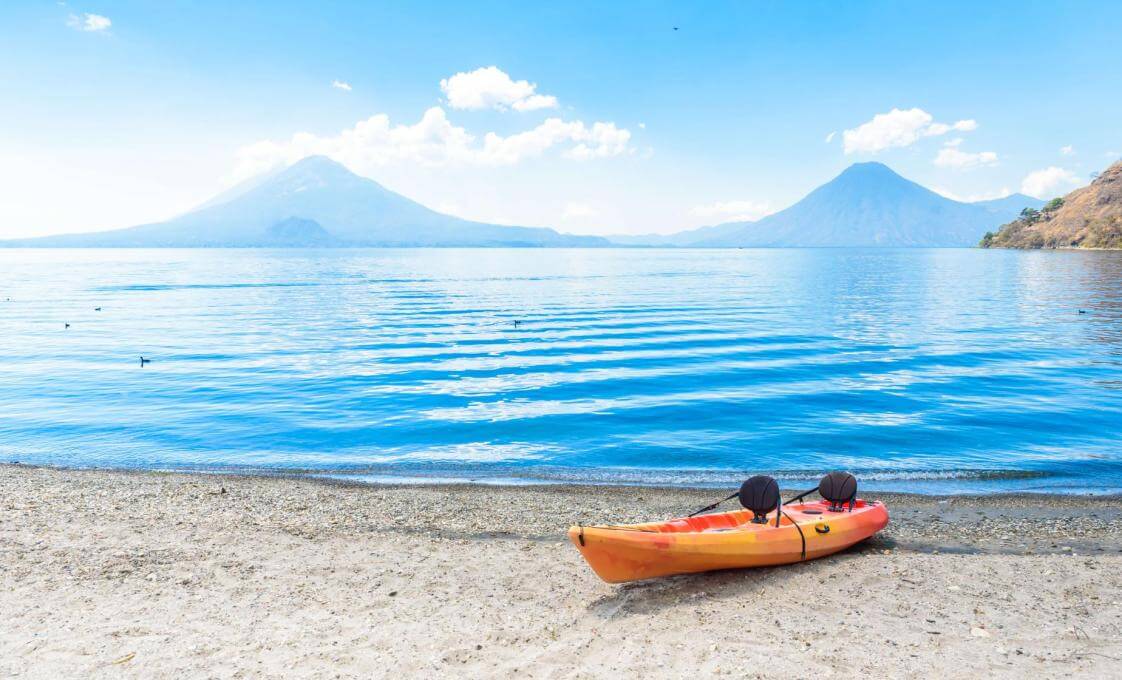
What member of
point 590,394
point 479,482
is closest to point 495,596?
point 479,482

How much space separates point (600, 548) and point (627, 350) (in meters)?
30.4

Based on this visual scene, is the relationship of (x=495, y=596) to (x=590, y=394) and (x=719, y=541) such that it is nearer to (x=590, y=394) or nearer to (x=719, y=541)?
(x=719, y=541)

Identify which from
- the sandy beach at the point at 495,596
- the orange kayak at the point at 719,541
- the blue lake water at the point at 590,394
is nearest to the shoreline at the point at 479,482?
the blue lake water at the point at 590,394

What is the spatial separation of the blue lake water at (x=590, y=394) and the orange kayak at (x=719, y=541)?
552 cm

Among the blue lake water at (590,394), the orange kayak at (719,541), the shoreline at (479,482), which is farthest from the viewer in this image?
the blue lake water at (590,394)

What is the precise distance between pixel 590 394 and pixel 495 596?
18687mm

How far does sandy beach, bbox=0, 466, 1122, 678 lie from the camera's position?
879cm

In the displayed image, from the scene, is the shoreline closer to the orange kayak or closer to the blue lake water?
the blue lake water

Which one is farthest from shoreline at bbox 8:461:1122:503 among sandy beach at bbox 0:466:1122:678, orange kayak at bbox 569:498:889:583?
orange kayak at bbox 569:498:889:583

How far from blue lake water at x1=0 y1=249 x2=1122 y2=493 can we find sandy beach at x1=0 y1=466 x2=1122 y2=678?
4255 millimetres

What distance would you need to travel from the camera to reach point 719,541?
11.4 meters

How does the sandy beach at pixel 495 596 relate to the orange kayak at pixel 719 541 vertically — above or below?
below

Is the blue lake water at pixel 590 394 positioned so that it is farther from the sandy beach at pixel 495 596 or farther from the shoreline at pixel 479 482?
the sandy beach at pixel 495 596

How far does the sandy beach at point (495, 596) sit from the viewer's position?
8789 mm
